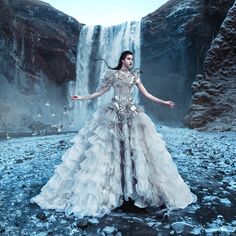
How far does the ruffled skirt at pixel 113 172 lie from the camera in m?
4.95

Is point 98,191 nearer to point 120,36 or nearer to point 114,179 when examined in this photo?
point 114,179

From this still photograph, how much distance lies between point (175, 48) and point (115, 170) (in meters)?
36.3

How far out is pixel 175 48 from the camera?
39.4 metres

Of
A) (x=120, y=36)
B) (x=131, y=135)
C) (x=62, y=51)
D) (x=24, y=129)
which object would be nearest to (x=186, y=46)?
(x=120, y=36)

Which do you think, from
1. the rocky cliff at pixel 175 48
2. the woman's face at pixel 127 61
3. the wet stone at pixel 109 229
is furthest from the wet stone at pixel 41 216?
the rocky cliff at pixel 175 48

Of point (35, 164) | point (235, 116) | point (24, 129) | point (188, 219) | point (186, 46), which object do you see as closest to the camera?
point (188, 219)

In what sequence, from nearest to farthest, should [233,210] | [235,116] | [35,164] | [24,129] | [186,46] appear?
[233,210] < [35,164] < [235,116] < [24,129] < [186,46]

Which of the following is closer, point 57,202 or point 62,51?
point 57,202

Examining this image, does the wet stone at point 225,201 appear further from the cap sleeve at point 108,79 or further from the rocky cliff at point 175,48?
the rocky cliff at point 175,48

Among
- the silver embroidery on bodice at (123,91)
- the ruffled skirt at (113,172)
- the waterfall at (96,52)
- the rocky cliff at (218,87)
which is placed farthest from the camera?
the waterfall at (96,52)

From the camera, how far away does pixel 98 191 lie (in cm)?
493

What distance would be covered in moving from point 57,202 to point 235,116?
735 inches

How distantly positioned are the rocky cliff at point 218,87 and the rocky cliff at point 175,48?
10.1m

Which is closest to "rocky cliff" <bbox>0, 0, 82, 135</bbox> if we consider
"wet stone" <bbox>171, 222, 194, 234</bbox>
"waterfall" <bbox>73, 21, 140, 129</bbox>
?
"waterfall" <bbox>73, 21, 140, 129</bbox>
